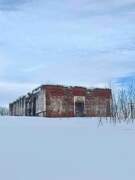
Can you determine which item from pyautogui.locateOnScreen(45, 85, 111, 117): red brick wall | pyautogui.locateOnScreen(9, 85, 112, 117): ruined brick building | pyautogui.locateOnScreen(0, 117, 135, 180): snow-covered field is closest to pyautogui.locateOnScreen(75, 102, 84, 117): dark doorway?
pyautogui.locateOnScreen(9, 85, 112, 117): ruined brick building

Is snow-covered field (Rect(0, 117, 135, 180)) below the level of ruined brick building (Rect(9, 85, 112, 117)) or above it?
below

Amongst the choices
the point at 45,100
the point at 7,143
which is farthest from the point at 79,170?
the point at 45,100

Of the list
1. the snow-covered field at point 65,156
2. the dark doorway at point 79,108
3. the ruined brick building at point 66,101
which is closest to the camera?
the snow-covered field at point 65,156

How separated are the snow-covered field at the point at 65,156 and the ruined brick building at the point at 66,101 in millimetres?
11341

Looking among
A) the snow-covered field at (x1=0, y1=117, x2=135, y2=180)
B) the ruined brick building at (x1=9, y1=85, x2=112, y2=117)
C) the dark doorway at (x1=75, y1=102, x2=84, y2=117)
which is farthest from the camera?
the dark doorway at (x1=75, y1=102, x2=84, y2=117)

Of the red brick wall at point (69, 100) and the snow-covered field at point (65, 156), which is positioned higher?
the red brick wall at point (69, 100)

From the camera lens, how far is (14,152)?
10.5 ft

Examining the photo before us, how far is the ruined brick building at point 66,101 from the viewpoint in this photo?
15562mm

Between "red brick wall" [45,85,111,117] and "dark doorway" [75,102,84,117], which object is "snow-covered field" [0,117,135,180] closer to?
"red brick wall" [45,85,111,117]

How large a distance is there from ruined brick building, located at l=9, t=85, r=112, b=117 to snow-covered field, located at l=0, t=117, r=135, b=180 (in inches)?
446

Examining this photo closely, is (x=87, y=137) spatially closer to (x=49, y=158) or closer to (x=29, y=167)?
(x=49, y=158)

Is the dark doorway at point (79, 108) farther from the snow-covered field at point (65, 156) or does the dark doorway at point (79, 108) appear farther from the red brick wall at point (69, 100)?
the snow-covered field at point (65, 156)

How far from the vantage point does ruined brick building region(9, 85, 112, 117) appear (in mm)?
15562

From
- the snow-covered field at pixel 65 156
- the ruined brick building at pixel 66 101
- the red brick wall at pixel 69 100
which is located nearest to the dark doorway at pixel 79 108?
the ruined brick building at pixel 66 101
